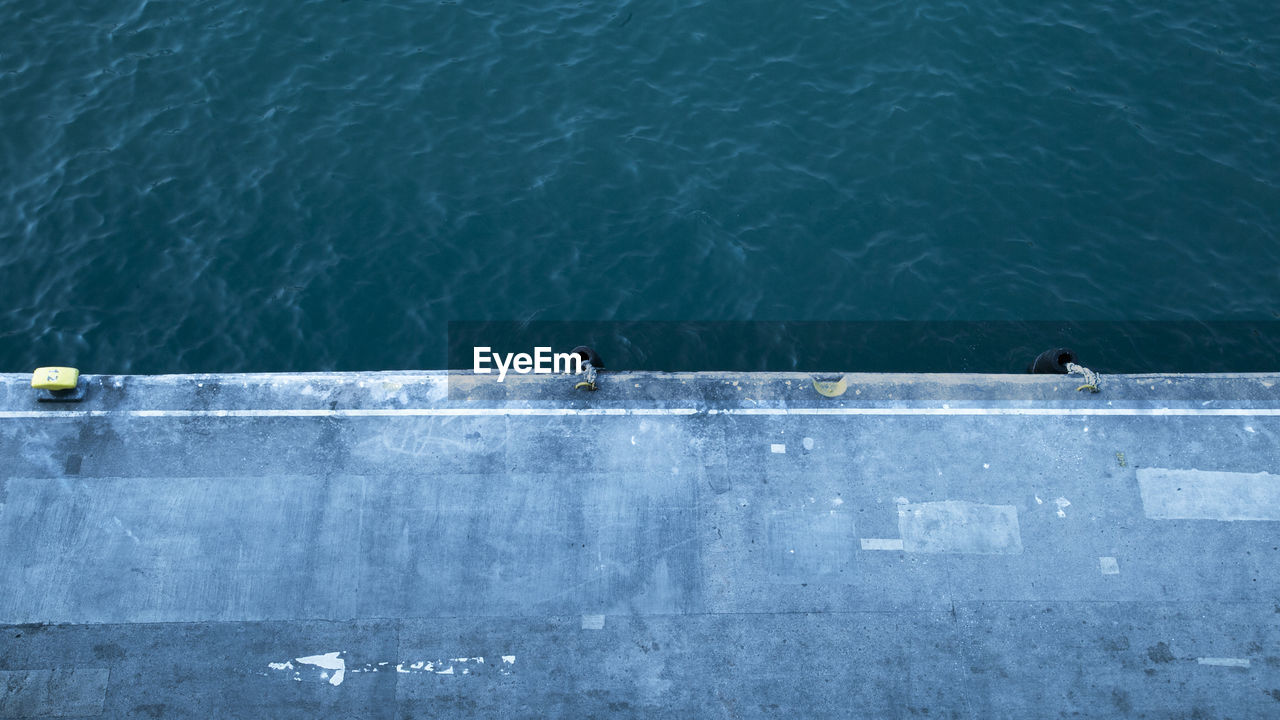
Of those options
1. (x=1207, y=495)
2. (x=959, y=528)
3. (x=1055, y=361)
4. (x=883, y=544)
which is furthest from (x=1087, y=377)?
(x=883, y=544)

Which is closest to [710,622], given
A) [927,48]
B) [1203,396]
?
[1203,396]

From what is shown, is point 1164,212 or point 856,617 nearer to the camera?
point 856,617

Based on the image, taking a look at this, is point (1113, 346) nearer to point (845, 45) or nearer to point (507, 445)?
point (845, 45)

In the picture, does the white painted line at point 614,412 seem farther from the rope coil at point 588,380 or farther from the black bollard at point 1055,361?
the black bollard at point 1055,361

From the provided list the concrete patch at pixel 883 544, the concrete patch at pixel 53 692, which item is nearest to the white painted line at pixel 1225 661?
the concrete patch at pixel 883 544

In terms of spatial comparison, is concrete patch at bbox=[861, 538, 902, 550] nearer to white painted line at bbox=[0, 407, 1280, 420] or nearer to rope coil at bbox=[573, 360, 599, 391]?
white painted line at bbox=[0, 407, 1280, 420]

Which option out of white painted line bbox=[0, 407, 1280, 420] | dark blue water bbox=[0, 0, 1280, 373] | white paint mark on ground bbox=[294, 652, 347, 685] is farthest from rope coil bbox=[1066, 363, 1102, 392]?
white paint mark on ground bbox=[294, 652, 347, 685]

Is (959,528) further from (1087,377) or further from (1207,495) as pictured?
(1207,495)
